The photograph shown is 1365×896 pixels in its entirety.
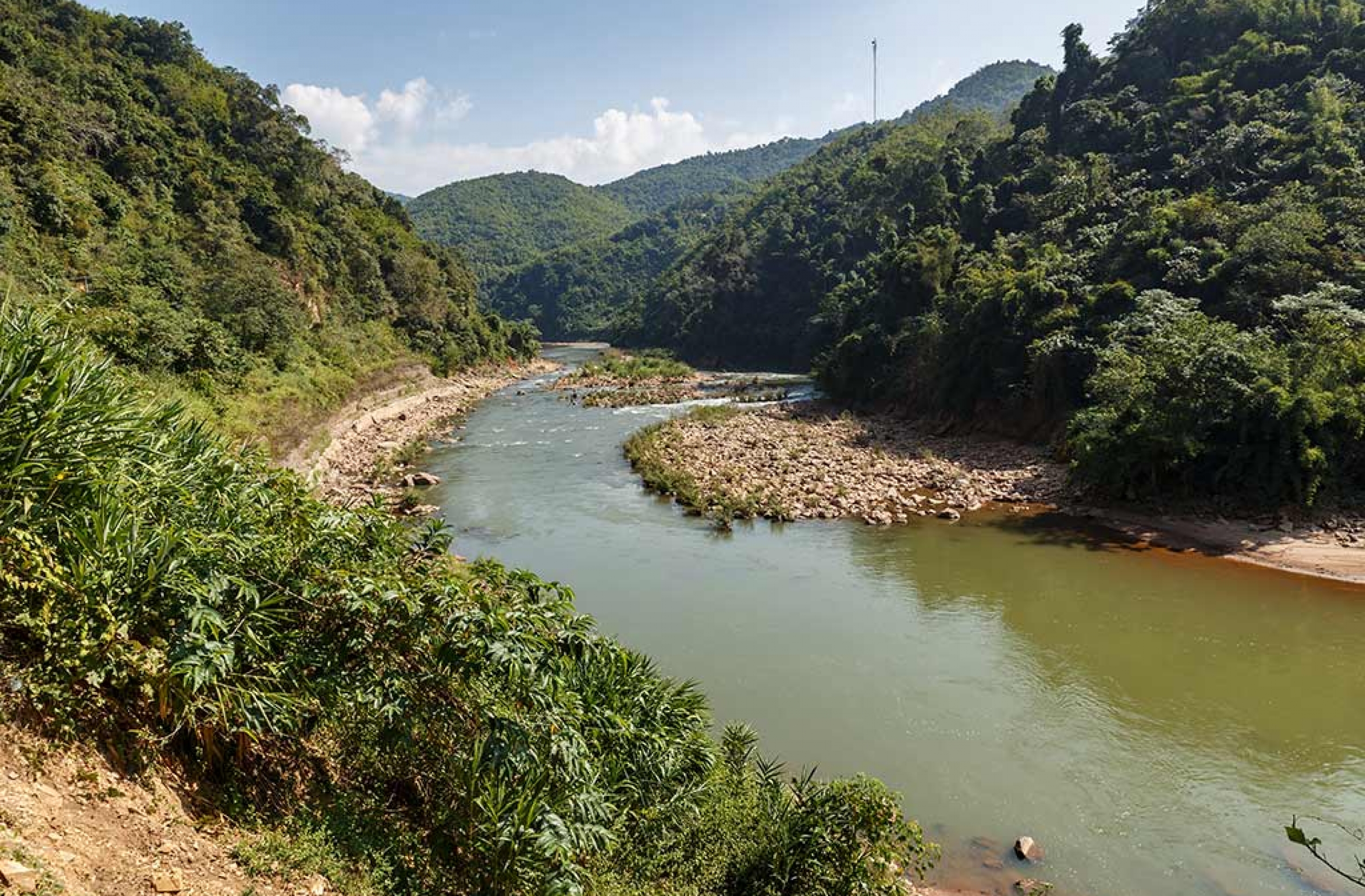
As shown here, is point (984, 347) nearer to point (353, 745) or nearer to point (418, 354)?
point (353, 745)

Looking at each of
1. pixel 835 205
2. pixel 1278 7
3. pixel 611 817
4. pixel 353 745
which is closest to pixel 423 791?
pixel 353 745

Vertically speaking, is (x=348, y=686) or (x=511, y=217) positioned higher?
(x=511, y=217)

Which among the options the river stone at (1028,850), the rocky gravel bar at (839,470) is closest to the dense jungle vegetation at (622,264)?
the rocky gravel bar at (839,470)

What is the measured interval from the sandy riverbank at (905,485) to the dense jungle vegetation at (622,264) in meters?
55.0

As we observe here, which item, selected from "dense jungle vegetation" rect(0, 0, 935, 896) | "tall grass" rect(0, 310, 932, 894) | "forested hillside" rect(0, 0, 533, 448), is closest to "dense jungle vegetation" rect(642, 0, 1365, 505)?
"dense jungle vegetation" rect(0, 0, 935, 896)

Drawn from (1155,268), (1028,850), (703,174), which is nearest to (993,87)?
(703,174)

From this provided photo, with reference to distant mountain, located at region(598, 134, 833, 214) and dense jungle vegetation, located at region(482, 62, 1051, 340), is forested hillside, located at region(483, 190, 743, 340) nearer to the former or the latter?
dense jungle vegetation, located at region(482, 62, 1051, 340)

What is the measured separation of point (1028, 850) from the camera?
6918mm

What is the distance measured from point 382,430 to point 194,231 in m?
10.4

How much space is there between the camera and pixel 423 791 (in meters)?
4.88

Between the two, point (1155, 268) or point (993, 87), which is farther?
point (993, 87)

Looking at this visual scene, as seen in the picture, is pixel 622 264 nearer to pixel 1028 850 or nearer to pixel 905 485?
pixel 905 485

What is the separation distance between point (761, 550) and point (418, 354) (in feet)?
107

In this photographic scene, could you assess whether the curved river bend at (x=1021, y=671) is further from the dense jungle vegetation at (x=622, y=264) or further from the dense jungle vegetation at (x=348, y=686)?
the dense jungle vegetation at (x=622, y=264)
